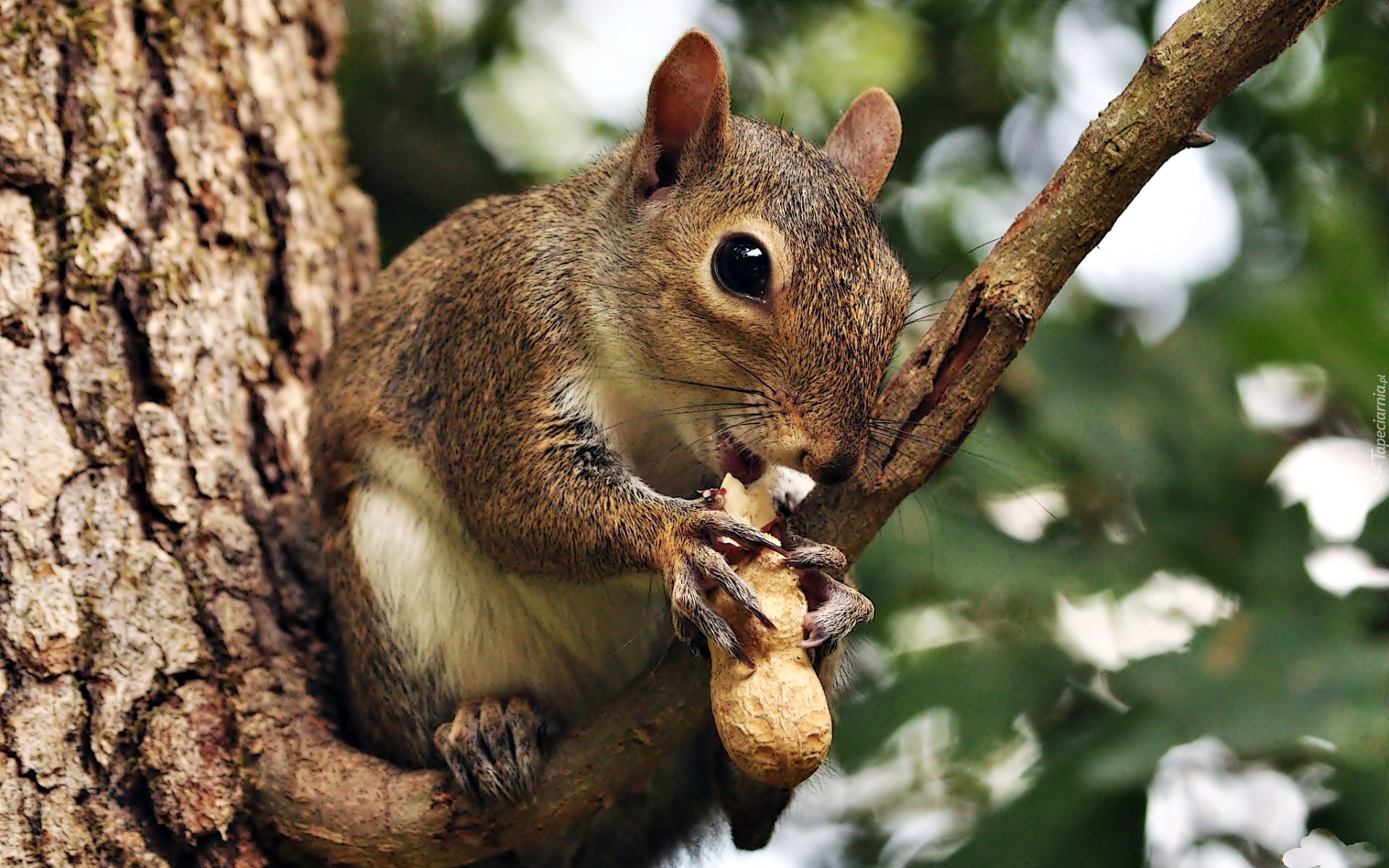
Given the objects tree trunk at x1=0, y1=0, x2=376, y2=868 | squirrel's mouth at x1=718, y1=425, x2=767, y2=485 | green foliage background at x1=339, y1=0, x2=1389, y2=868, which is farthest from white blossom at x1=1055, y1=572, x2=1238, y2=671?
tree trunk at x1=0, y1=0, x2=376, y2=868

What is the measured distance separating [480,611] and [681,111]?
1.10 meters

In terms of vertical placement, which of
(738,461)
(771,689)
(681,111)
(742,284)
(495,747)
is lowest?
(495,747)

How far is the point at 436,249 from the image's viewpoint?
131 inches

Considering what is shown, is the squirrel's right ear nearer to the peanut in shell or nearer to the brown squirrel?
the brown squirrel

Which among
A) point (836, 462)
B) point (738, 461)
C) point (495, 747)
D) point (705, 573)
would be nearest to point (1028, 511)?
point (738, 461)

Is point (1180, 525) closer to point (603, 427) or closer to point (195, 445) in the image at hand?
point (603, 427)

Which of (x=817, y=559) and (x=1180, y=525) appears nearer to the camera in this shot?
(x=817, y=559)

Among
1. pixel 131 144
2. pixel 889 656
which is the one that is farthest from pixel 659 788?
pixel 131 144

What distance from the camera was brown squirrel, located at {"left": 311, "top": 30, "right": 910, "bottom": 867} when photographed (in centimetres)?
243

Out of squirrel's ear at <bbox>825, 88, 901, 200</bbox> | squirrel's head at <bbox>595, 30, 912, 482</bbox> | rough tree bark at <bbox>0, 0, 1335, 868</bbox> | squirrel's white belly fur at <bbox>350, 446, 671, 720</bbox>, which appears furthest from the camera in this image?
squirrel's ear at <bbox>825, 88, 901, 200</bbox>

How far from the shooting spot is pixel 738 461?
260 cm

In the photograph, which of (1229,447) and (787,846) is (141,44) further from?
(1229,447)

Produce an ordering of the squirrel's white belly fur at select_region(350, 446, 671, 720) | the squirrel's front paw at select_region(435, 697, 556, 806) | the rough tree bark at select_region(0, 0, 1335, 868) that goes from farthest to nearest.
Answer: the squirrel's white belly fur at select_region(350, 446, 671, 720)
the squirrel's front paw at select_region(435, 697, 556, 806)
the rough tree bark at select_region(0, 0, 1335, 868)

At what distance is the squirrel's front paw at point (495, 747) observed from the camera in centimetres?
252
